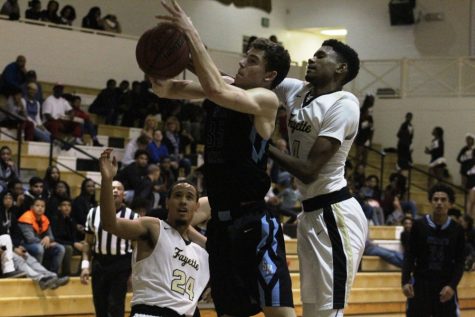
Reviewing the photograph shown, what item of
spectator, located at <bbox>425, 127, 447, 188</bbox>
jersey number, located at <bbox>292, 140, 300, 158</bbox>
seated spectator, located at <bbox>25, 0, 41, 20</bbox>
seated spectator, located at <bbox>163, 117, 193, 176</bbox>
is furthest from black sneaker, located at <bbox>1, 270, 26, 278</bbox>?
spectator, located at <bbox>425, 127, 447, 188</bbox>

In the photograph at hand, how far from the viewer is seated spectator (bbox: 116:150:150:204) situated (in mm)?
12386

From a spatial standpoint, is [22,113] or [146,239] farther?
[22,113]

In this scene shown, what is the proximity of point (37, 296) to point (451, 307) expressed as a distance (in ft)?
15.9

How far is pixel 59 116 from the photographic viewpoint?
580 inches

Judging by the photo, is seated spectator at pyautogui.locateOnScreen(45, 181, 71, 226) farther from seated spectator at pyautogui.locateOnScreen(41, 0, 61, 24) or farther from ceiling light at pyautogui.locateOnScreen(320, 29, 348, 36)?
ceiling light at pyautogui.locateOnScreen(320, 29, 348, 36)

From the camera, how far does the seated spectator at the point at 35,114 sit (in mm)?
14000

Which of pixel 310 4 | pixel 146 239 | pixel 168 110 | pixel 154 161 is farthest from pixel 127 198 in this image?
pixel 310 4

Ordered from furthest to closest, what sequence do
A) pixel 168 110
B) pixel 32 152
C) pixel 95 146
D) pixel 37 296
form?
pixel 168 110, pixel 95 146, pixel 32 152, pixel 37 296

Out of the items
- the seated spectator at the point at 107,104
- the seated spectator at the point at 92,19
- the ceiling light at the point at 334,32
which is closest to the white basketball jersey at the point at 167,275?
the seated spectator at the point at 107,104

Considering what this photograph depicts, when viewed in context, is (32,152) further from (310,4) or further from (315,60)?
(310,4)

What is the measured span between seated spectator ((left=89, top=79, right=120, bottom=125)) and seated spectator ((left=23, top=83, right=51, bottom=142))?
1.97 metres

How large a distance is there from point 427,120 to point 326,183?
16.4 m

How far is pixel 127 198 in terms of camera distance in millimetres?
12242

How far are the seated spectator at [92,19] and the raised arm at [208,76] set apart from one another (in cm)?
1463
